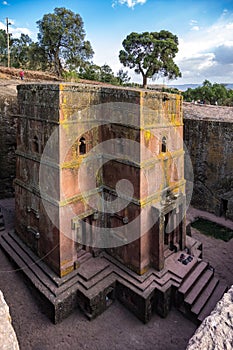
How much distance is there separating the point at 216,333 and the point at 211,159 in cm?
1680

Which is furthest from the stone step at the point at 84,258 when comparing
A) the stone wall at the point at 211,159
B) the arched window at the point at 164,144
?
the stone wall at the point at 211,159

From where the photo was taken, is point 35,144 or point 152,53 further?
point 152,53

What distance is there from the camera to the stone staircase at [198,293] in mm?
9766

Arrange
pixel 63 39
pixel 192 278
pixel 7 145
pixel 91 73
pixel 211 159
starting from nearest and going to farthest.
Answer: pixel 192 278
pixel 7 145
pixel 211 159
pixel 63 39
pixel 91 73

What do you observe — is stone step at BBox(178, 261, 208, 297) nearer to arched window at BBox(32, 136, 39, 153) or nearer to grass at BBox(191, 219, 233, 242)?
grass at BBox(191, 219, 233, 242)

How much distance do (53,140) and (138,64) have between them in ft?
93.8

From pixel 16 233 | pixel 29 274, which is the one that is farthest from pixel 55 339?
pixel 16 233

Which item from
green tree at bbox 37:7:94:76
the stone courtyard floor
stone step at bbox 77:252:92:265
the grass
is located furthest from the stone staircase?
green tree at bbox 37:7:94:76

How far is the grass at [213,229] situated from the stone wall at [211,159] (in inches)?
54.6

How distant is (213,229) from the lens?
16562 millimetres

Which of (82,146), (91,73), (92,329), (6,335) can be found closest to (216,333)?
(6,335)

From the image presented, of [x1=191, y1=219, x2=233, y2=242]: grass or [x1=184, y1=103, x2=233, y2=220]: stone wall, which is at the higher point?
[x1=184, y1=103, x2=233, y2=220]: stone wall

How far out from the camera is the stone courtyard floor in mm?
8742

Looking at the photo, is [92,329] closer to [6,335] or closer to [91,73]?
[6,335]
